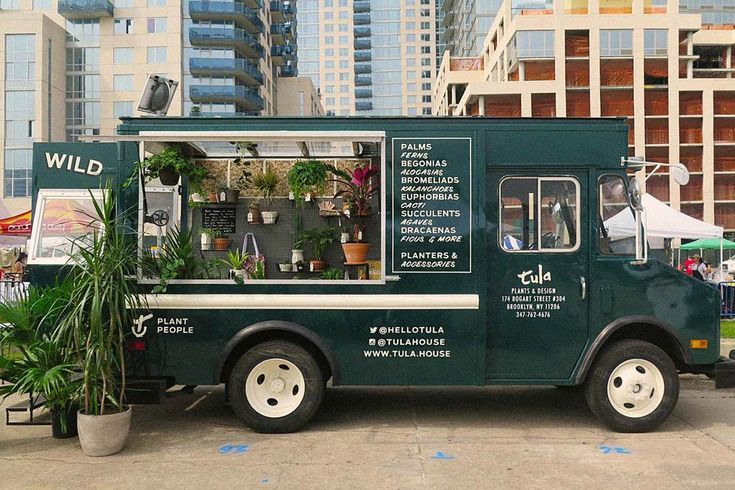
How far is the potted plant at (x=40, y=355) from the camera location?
5.80 meters

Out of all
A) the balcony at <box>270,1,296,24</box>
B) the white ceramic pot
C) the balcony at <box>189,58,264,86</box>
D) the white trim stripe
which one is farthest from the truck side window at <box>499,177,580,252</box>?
the balcony at <box>270,1,296,24</box>

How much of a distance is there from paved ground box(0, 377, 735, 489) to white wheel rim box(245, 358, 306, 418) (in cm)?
28

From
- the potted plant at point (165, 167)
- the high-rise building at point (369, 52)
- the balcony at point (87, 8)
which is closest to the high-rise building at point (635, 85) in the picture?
the balcony at point (87, 8)

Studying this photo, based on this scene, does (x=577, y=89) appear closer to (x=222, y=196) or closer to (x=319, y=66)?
(x=222, y=196)

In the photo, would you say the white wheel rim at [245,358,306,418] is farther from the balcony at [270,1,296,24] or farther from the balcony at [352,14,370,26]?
the balcony at [352,14,370,26]

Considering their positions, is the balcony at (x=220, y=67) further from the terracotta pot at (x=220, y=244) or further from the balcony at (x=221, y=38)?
the terracotta pot at (x=220, y=244)

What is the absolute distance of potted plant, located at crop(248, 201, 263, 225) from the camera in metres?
7.34

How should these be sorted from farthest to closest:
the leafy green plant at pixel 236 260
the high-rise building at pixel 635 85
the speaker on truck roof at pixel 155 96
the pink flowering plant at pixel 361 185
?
the high-rise building at pixel 635 85, the pink flowering plant at pixel 361 185, the speaker on truck roof at pixel 155 96, the leafy green plant at pixel 236 260

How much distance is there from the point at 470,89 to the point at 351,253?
5392 centimetres

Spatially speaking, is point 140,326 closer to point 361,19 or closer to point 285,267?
point 285,267

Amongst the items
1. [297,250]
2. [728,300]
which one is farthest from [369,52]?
[297,250]

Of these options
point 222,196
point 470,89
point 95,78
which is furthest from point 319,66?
point 222,196

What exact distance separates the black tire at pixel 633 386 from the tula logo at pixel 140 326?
175 inches

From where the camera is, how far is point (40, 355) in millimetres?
5898
